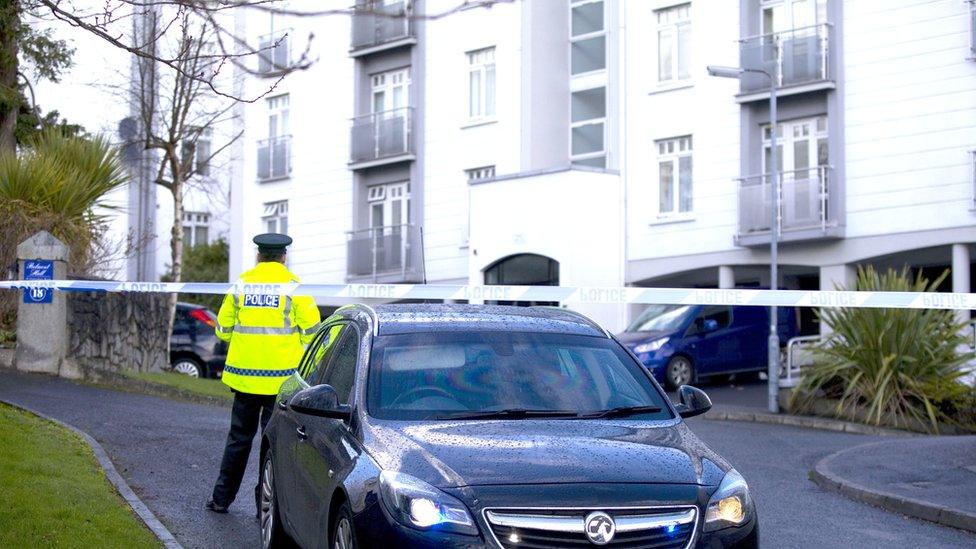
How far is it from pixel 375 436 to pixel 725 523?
1.66 m

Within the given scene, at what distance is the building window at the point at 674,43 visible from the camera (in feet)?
108

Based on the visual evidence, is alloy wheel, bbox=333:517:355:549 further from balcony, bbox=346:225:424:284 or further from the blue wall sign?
balcony, bbox=346:225:424:284

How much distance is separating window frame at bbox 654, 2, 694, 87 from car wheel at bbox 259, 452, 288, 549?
2509 centimetres

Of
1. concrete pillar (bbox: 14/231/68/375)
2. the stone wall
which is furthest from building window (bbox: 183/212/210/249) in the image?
concrete pillar (bbox: 14/231/68/375)

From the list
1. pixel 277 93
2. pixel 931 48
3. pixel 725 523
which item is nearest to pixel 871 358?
pixel 931 48

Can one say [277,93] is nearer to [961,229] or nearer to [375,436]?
[961,229]

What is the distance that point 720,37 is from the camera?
3203 centimetres

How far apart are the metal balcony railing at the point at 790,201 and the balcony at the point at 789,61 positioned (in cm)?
179

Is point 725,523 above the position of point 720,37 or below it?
below

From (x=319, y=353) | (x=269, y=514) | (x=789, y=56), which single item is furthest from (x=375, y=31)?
(x=269, y=514)

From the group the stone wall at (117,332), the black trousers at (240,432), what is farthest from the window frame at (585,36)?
the black trousers at (240,432)

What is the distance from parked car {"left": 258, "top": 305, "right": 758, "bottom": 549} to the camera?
595 centimetres

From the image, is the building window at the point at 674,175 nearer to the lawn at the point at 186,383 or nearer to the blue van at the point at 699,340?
the blue van at the point at 699,340

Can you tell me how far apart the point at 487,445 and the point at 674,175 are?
1066 inches
